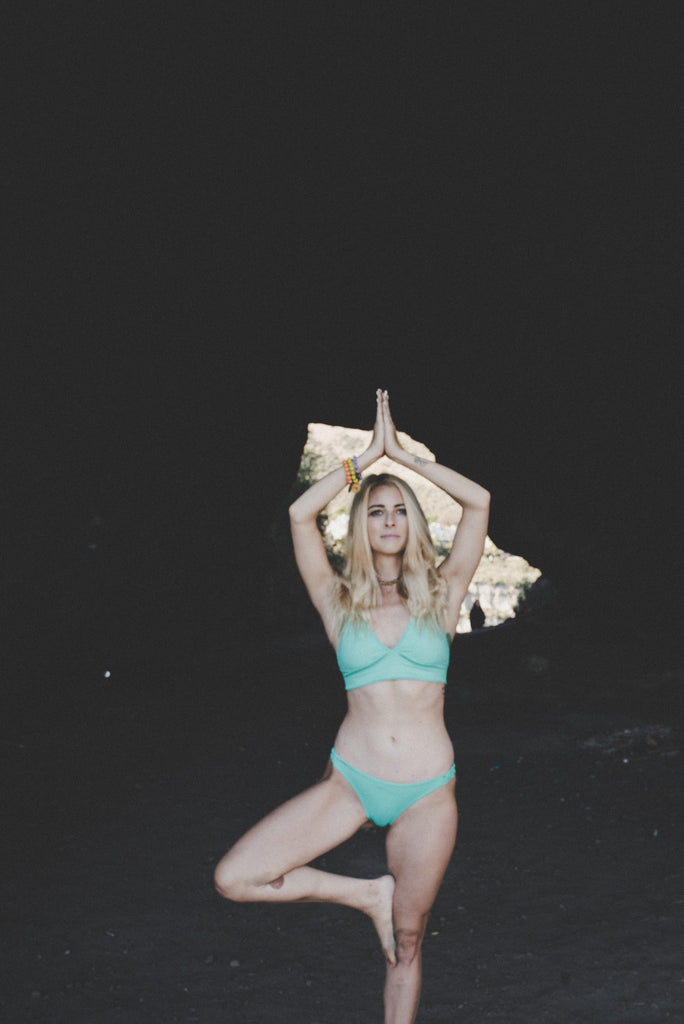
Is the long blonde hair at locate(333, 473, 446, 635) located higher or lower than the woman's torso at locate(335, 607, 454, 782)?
higher

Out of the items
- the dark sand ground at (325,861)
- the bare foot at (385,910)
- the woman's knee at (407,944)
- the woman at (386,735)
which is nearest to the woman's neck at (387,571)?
the woman at (386,735)

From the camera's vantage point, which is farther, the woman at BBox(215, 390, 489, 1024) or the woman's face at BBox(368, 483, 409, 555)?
the woman's face at BBox(368, 483, 409, 555)

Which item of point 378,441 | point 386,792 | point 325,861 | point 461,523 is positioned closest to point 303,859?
point 386,792

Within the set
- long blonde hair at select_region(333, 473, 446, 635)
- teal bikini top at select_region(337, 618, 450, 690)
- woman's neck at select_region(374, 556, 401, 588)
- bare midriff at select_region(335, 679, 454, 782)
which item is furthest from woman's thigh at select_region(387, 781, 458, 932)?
woman's neck at select_region(374, 556, 401, 588)

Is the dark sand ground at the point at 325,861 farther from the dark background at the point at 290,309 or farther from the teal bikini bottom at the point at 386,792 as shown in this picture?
the teal bikini bottom at the point at 386,792

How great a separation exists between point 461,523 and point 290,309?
31.3ft

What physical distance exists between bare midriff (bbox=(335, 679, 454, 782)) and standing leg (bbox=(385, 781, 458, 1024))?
0.37 feet

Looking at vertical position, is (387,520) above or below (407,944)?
above

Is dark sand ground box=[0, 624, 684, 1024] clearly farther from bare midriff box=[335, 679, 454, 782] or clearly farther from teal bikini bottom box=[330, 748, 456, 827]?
bare midriff box=[335, 679, 454, 782]

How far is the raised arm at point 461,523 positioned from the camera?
3.08m

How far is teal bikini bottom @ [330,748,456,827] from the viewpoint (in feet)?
9.39

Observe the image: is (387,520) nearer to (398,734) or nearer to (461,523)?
(461,523)

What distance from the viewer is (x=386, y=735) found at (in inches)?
115

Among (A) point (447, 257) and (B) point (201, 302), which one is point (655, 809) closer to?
(A) point (447, 257)
